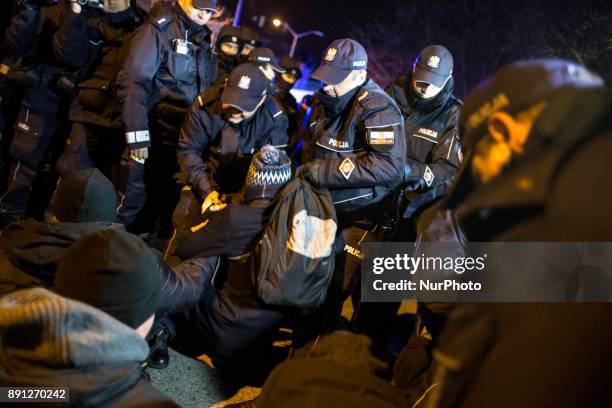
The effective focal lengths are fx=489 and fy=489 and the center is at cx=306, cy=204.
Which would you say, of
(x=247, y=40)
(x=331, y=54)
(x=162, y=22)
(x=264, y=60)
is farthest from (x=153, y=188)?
(x=331, y=54)

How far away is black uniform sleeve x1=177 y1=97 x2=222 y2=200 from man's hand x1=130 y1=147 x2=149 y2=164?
21.5 inches

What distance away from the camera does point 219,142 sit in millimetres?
3947

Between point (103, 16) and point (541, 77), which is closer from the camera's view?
point (541, 77)

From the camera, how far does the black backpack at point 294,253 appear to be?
2.68m

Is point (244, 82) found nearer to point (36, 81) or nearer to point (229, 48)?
point (36, 81)

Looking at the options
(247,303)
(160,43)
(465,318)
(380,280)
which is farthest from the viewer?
(160,43)

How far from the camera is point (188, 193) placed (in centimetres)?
389

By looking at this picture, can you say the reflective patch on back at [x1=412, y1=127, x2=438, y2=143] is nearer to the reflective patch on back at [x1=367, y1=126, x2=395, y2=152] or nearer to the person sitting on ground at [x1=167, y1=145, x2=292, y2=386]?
the reflective patch on back at [x1=367, y1=126, x2=395, y2=152]

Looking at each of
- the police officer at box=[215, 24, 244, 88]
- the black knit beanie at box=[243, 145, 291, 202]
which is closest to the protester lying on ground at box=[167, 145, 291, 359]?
the black knit beanie at box=[243, 145, 291, 202]

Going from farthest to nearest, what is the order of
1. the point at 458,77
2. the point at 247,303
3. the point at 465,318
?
the point at 458,77
the point at 247,303
the point at 465,318

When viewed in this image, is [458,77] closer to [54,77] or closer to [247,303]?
[54,77]

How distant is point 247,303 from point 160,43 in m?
2.69

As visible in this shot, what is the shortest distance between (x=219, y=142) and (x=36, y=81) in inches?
83.7

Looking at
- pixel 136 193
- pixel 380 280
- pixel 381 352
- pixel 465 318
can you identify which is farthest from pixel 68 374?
pixel 136 193
